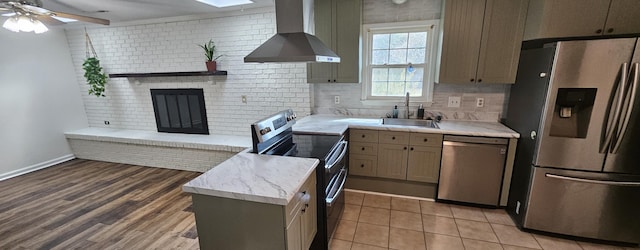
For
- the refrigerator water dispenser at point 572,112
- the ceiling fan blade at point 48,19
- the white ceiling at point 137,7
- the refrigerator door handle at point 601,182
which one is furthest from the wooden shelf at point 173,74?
the refrigerator door handle at point 601,182

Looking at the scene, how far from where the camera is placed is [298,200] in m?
1.47

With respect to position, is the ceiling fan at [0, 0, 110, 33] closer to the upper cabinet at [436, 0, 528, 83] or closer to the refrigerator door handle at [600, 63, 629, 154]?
the upper cabinet at [436, 0, 528, 83]

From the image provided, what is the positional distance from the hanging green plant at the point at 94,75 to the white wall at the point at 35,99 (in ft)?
1.69

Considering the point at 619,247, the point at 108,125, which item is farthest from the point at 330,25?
the point at 108,125

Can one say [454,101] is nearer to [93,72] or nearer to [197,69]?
[197,69]

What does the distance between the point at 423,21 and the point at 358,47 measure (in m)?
0.78

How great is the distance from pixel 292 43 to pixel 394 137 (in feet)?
4.81

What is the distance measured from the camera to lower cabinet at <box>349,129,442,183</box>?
8.61ft

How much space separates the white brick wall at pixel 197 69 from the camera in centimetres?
346

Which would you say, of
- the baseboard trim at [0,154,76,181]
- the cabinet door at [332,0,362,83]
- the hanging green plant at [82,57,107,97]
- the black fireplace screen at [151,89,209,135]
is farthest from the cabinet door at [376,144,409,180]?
the baseboard trim at [0,154,76,181]

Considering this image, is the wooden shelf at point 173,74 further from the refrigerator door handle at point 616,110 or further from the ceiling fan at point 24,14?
the refrigerator door handle at point 616,110

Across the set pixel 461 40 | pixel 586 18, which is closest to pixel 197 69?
pixel 461 40

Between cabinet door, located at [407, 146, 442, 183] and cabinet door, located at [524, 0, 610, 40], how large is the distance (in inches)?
51.9

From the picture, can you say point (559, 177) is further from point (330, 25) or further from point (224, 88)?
point (224, 88)
